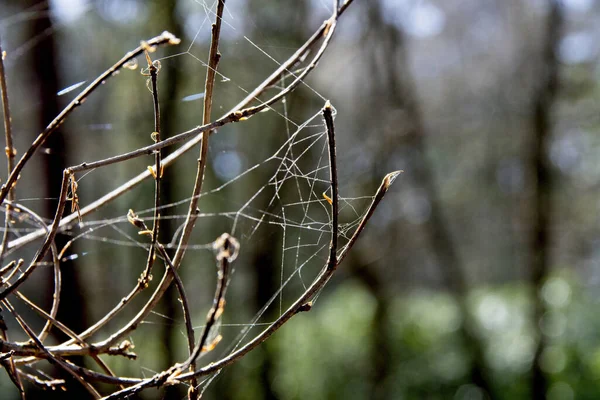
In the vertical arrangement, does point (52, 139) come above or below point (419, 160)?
above

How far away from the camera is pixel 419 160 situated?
9.66 ft

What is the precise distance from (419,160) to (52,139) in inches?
78.7

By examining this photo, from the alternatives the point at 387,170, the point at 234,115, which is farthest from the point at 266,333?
the point at 387,170

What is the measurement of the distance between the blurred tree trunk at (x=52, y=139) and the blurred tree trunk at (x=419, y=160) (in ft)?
5.17

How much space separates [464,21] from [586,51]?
979 millimetres

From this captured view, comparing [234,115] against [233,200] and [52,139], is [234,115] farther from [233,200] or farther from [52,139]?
[233,200]

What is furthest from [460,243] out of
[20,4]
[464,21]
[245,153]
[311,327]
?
[20,4]

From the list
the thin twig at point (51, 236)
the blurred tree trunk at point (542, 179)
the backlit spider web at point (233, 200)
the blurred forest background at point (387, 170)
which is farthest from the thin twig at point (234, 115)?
the blurred tree trunk at point (542, 179)

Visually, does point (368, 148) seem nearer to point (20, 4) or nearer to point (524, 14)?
point (524, 14)

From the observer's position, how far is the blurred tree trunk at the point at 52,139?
5.82 ft

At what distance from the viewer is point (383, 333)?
3.39 m

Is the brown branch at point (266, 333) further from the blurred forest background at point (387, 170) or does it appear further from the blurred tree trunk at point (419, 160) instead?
the blurred tree trunk at point (419, 160)

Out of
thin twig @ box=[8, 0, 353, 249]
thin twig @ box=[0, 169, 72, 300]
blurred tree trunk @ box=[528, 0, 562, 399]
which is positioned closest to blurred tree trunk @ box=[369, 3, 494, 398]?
blurred tree trunk @ box=[528, 0, 562, 399]

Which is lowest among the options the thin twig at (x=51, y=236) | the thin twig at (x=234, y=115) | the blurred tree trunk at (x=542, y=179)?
the blurred tree trunk at (x=542, y=179)
